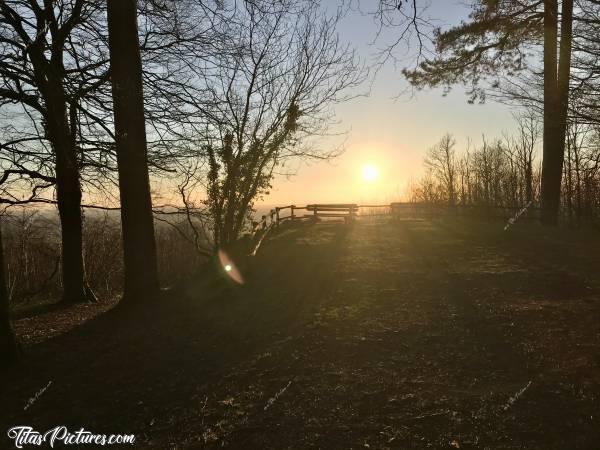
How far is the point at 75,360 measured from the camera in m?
6.64

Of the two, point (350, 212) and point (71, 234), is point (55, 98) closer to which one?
point (71, 234)

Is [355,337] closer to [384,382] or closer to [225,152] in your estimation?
[384,382]

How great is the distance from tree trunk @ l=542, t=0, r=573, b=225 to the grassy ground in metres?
5.46

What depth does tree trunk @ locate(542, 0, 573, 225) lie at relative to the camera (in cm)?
1366

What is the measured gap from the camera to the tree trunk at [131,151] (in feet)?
28.2

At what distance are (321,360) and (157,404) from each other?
6.83 ft

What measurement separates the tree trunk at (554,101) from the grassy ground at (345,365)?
546 cm

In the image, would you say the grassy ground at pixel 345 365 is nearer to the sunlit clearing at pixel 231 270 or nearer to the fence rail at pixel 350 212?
the sunlit clearing at pixel 231 270

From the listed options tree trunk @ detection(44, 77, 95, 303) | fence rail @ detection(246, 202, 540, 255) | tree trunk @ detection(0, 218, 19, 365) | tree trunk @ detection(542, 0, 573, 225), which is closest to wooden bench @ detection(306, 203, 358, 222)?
fence rail @ detection(246, 202, 540, 255)

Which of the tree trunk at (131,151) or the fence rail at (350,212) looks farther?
the fence rail at (350,212)

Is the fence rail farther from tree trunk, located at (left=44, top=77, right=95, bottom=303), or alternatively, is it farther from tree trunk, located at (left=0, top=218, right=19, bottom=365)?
tree trunk, located at (left=0, top=218, right=19, bottom=365)

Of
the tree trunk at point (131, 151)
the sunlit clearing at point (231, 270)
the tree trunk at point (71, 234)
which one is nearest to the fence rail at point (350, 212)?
the sunlit clearing at point (231, 270)

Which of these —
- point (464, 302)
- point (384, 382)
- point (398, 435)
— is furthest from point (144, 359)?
point (464, 302)

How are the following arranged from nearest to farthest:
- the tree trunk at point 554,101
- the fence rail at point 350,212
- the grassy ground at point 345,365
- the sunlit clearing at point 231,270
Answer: the grassy ground at point 345,365, the sunlit clearing at point 231,270, the tree trunk at point 554,101, the fence rail at point 350,212
